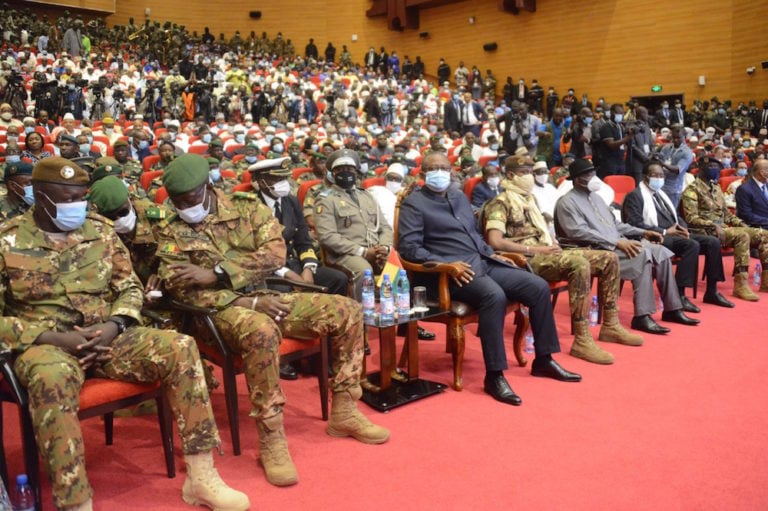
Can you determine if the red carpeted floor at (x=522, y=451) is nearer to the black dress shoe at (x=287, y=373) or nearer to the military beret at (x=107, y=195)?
the black dress shoe at (x=287, y=373)

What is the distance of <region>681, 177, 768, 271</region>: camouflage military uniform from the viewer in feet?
17.3

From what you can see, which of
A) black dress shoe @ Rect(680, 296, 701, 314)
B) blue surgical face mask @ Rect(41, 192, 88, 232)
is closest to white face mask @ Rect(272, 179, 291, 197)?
blue surgical face mask @ Rect(41, 192, 88, 232)

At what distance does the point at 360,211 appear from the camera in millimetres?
4055

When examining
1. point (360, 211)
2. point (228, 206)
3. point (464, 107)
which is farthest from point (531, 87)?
point (228, 206)

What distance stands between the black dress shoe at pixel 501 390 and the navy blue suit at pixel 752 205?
3752mm

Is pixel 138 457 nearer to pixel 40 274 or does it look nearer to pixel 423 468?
pixel 40 274

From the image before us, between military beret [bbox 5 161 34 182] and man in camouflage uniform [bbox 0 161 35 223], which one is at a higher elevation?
military beret [bbox 5 161 34 182]

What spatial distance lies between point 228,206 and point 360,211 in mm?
1368

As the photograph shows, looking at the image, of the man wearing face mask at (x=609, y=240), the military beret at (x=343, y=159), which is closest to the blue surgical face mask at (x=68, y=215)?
the military beret at (x=343, y=159)

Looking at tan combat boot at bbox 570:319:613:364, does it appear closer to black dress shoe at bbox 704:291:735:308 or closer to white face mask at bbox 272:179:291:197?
black dress shoe at bbox 704:291:735:308

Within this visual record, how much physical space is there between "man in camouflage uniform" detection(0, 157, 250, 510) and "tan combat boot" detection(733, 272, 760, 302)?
4.50 meters

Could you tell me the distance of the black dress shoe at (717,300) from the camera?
4961 mm

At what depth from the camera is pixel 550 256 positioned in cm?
395

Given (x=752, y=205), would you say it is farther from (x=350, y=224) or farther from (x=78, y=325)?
(x=78, y=325)
